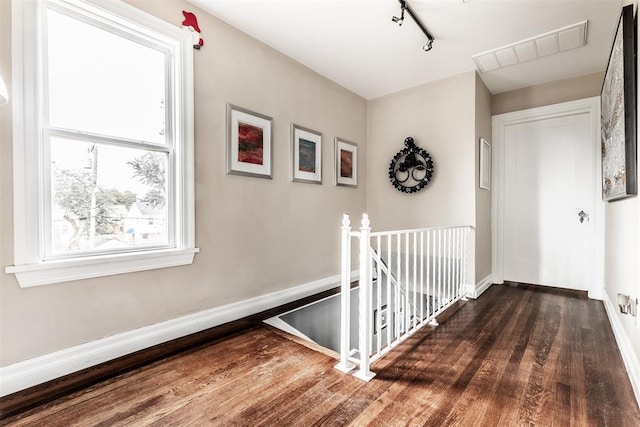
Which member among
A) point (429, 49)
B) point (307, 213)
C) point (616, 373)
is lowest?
point (616, 373)

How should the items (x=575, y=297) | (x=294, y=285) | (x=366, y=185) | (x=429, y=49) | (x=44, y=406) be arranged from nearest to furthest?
1. (x=44, y=406)
2. (x=429, y=49)
3. (x=294, y=285)
4. (x=575, y=297)
5. (x=366, y=185)

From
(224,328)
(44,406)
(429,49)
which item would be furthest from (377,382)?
(429,49)

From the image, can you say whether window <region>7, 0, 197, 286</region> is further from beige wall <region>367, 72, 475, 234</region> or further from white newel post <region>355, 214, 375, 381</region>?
beige wall <region>367, 72, 475, 234</region>

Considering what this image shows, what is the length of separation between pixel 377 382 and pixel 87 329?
66.6 inches

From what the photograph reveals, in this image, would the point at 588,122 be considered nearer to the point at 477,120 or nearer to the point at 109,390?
the point at 477,120

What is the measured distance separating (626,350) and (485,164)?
7.11ft

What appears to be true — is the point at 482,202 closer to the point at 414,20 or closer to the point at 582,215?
the point at 582,215

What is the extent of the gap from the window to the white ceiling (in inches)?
23.6

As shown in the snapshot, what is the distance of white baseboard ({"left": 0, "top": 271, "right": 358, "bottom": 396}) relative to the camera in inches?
59.7

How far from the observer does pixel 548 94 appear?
3453mm

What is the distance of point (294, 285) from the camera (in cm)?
297

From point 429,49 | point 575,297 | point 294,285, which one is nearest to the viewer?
point 429,49

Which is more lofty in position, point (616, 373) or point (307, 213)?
point (307, 213)

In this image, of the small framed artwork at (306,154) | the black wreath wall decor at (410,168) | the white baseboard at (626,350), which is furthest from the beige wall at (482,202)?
the small framed artwork at (306,154)
